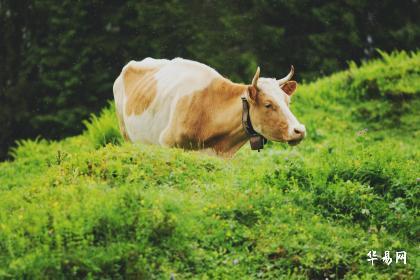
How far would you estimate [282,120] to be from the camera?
27.3 ft

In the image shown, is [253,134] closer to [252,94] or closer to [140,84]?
[252,94]

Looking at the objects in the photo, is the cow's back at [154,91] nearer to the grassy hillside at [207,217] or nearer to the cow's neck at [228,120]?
the cow's neck at [228,120]

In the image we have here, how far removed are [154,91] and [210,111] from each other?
3.07ft

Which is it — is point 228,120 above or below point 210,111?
Answer: below

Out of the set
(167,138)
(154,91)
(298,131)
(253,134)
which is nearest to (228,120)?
(253,134)

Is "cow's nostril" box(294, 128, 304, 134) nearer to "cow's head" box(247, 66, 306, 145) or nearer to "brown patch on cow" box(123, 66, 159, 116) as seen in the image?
"cow's head" box(247, 66, 306, 145)

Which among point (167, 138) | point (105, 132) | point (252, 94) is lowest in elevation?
point (105, 132)

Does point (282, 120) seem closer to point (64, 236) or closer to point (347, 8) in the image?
point (64, 236)

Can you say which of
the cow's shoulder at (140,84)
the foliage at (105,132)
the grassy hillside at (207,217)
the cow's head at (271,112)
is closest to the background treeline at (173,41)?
the foliage at (105,132)

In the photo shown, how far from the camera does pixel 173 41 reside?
19.6 m

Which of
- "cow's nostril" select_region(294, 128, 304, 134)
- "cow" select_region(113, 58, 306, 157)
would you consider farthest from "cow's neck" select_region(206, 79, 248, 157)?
"cow's nostril" select_region(294, 128, 304, 134)

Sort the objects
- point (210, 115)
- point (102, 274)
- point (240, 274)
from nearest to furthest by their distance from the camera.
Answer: point (102, 274), point (240, 274), point (210, 115)

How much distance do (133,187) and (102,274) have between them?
102 centimetres

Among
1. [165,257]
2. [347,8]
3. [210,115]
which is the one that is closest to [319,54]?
[347,8]
